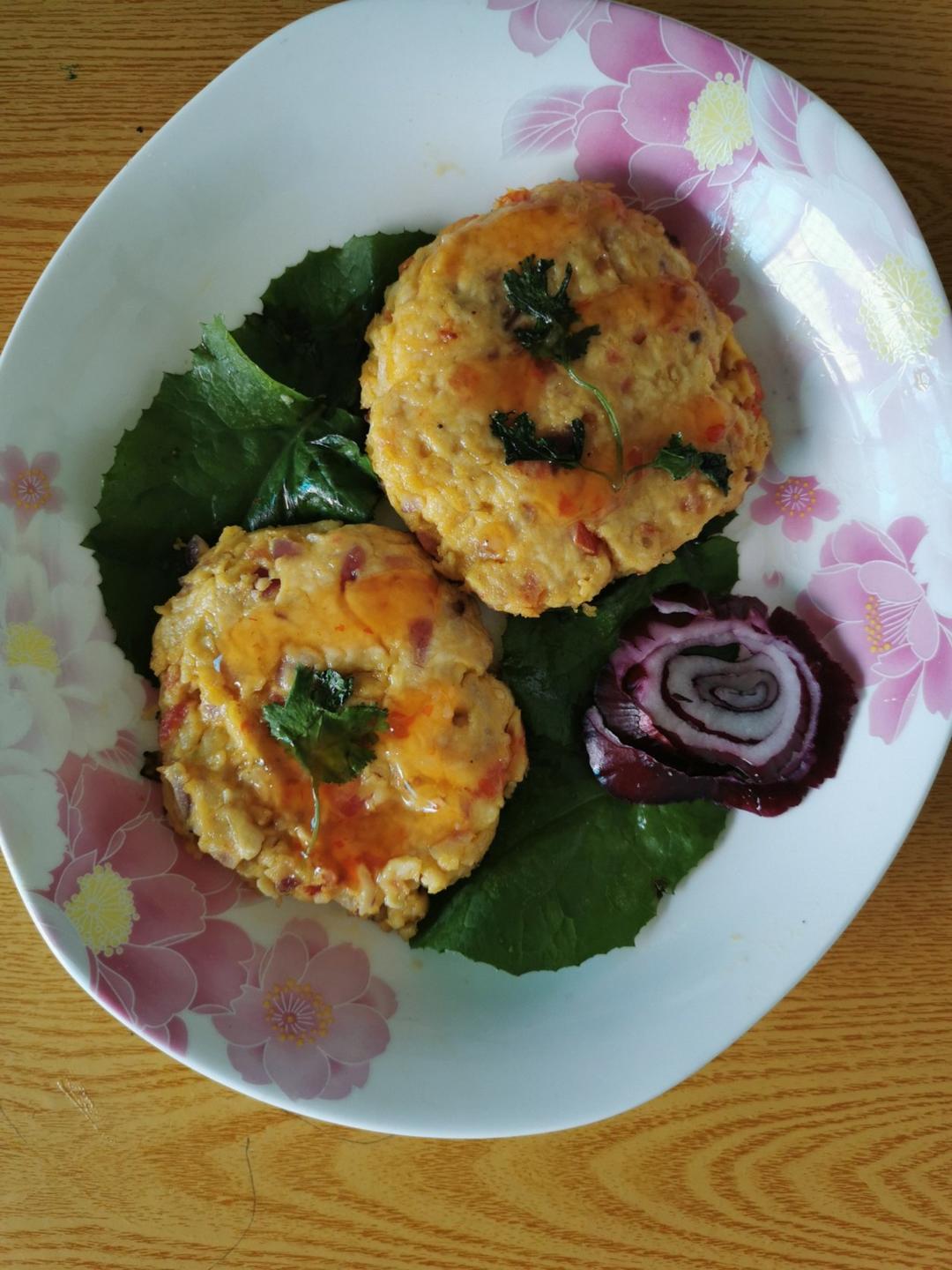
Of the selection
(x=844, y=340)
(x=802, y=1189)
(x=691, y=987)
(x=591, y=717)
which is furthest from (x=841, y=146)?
(x=802, y=1189)

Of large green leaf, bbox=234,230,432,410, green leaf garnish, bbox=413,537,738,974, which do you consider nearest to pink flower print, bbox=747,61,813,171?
large green leaf, bbox=234,230,432,410

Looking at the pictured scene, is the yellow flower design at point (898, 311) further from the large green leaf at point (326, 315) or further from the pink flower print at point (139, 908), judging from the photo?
the pink flower print at point (139, 908)

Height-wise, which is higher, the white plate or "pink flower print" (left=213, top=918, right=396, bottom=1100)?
the white plate

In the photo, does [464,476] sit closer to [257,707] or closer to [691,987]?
[257,707]

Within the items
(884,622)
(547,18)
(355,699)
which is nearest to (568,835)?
(355,699)

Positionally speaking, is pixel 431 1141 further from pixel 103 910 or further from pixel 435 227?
pixel 435 227

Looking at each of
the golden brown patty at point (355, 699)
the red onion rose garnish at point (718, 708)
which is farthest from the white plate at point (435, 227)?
the golden brown patty at point (355, 699)

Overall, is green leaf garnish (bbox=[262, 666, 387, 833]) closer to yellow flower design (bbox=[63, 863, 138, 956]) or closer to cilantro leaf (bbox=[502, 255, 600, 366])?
yellow flower design (bbox=[63, 863, 138, 956])
